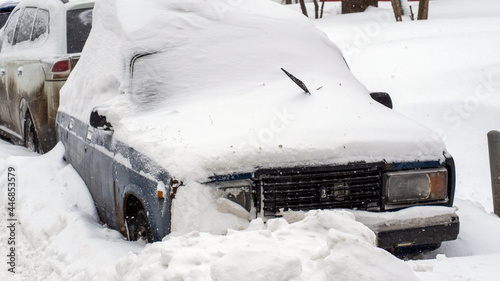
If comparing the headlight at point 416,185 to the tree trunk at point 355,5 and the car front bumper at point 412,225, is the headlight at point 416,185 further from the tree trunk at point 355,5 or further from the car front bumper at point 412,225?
the tree trunk at point 355,5

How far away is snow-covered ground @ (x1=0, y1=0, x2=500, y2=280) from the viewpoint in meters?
2.48

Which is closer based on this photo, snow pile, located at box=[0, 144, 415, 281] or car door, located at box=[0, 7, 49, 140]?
snow pile, located at box=[0, 144, 415, 281]

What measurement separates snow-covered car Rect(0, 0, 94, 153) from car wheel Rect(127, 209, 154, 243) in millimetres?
3236

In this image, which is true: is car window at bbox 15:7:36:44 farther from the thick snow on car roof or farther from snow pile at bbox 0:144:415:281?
snow pile at bbox 0:144:415:281

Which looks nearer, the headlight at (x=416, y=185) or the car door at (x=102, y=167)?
the headlight at (x=416, y=185)

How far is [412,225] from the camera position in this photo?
141 inches

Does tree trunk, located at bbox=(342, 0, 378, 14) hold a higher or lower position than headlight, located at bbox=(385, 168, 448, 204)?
lower

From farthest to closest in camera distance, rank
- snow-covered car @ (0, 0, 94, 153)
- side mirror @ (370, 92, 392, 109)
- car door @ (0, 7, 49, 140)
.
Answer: car door @ (0, 7, 49, 140) → snow-covered car @ (0, 0, 94, 153) → side mirror @ (370, 92, 392, 109)

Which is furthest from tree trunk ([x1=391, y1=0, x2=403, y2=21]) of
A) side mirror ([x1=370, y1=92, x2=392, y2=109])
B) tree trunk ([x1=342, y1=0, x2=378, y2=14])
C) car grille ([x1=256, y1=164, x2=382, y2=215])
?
car grille ([x1=256, y1=164, x2=382, y2=215])

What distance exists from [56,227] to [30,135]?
10.4 ft

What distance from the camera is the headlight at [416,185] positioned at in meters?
3.67

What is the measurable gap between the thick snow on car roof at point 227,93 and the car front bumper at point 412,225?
33 cm

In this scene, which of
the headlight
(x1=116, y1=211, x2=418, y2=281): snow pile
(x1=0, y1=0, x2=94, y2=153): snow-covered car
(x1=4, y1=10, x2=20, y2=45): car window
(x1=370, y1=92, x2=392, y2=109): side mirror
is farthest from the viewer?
(x1=4, y1=10, x2=20, y2=45): car window

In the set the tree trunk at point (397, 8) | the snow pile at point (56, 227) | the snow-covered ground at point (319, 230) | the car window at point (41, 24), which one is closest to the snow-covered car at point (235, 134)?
the snow pile at point (56, 227)
